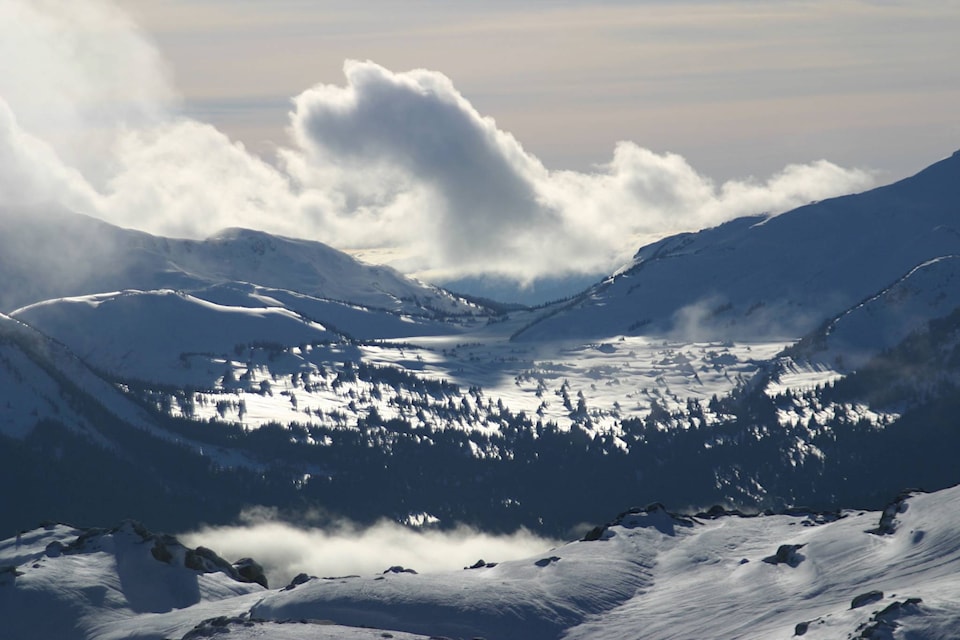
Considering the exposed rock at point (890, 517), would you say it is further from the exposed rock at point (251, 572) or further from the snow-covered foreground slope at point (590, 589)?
the exposed rock at point (251, 572)

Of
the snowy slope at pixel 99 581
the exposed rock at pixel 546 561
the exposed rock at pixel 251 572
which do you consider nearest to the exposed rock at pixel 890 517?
the exposed rock at pixel 546 561

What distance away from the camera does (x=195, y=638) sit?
118 metres

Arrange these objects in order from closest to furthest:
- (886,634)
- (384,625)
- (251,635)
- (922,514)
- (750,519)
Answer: (886,634), (251,635), (384,625), (922,514), (750,519)

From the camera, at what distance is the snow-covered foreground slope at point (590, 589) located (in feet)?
395

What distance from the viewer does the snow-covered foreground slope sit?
12031cm

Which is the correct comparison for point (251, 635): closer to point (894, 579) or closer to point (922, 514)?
point (894, 579)

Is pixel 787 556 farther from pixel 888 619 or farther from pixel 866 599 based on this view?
pixel 888 619

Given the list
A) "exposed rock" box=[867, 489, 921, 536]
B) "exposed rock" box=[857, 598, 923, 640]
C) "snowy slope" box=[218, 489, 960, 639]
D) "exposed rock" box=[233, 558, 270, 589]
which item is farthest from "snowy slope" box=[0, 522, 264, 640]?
"exposed rock" box=[857, 598, 923, 640]

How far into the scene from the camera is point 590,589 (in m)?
136

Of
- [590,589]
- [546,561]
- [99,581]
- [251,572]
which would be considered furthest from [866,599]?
[251,572]

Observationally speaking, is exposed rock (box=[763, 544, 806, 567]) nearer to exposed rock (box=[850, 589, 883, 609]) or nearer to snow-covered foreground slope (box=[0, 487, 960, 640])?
snow-covered foreground slope (box=[0, 487, 960, 640])

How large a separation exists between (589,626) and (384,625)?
18.4 meters

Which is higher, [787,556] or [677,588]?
[787,556]

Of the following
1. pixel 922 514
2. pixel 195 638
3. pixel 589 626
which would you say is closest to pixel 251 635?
pixel 195 638
